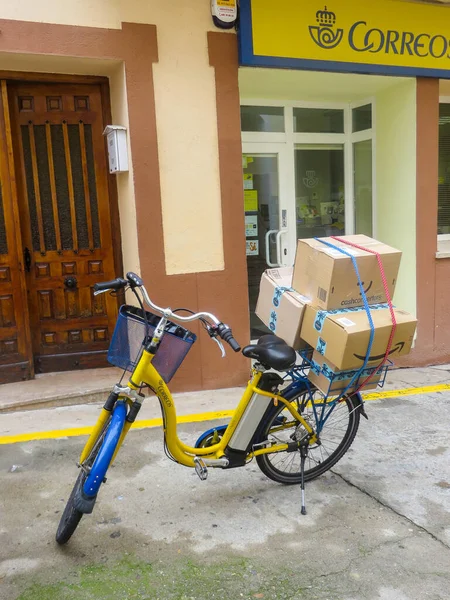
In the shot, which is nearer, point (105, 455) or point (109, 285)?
point (105, 455)

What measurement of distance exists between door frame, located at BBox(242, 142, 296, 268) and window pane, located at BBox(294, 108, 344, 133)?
1.14 ft

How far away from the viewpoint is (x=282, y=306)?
3.24 metres

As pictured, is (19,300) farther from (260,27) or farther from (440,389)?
(440,389)

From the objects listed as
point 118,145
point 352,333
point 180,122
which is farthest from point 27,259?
point 352,333

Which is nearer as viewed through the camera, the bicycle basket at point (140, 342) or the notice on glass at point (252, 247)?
the bicycle basket at point (140, 342)

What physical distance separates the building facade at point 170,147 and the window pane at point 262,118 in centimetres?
3

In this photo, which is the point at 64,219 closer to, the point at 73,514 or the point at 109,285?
the point at 109,285

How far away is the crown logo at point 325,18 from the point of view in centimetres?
494

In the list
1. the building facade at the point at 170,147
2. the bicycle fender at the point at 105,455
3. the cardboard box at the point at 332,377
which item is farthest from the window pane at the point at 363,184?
the bicycle fender at the point at 105,455

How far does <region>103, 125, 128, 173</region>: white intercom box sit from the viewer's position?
4613 millimetres

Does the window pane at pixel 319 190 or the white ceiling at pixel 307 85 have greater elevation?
the white ceiling at pixel 307 85

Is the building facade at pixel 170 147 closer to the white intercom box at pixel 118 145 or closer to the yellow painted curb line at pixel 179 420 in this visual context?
the white intercom box at pixel 118 145

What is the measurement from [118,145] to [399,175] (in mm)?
3024

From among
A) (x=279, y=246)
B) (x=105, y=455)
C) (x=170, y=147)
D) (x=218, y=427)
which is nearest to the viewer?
(x=105, y=455)
